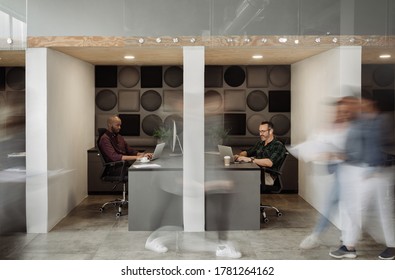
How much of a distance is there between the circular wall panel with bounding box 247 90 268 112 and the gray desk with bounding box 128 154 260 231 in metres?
2.53

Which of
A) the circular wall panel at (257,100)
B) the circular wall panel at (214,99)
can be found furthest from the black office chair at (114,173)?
the circular wall panel at (257,100)

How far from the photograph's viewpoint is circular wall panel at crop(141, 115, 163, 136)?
756 cm

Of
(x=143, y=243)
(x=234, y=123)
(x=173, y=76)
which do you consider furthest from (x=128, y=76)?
(x=143, y=243)

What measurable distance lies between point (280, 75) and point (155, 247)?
3.76 m

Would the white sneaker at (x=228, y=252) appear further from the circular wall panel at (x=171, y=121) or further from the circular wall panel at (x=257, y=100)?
the circular wall panel at (x=257, y=100)

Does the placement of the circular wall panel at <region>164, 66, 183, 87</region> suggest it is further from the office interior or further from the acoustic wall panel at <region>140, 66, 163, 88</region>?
the office interior

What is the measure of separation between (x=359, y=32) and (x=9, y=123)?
374 centimetres

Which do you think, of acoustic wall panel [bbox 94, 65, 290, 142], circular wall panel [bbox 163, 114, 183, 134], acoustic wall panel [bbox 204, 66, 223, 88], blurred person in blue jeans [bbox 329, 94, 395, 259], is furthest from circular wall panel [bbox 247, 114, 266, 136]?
blurred person in blue jeans [bbox 329, 94, 395, 259]

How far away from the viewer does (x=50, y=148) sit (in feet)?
17.0

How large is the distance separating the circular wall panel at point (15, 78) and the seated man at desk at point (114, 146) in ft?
5.49

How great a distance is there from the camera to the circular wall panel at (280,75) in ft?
24.3

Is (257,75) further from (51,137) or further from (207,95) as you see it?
(51,137)

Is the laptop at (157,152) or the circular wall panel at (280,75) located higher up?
the circular wall panel at (280,75)
